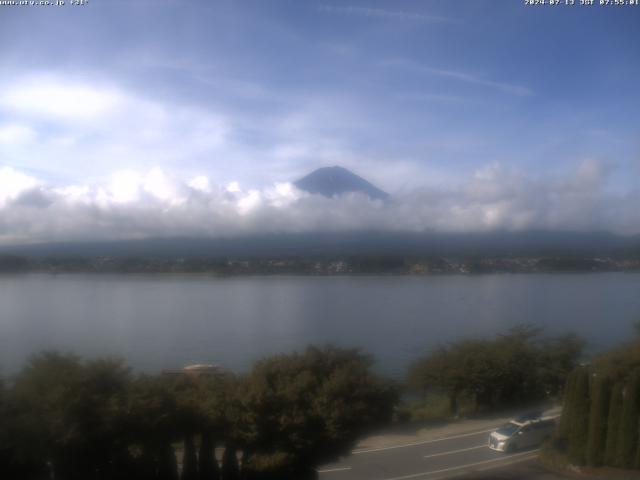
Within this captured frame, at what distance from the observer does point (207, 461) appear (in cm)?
685

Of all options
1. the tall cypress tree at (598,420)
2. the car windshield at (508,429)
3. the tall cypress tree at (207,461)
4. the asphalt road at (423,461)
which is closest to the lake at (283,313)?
the tall cypress tree at (207,461)

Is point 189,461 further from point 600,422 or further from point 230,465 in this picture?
point 600,422

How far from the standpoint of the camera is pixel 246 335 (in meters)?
13.6

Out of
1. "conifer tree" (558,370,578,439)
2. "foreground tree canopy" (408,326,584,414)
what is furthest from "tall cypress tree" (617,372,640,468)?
"foreground tree canopy" (408,326,584,414)

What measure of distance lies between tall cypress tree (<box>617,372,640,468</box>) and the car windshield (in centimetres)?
156

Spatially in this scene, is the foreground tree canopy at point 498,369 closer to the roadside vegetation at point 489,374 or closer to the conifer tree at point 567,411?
the roadside vegetation at point 489,374

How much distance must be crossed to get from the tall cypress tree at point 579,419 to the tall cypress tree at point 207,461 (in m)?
5.46

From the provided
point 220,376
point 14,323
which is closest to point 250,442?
point 220,376

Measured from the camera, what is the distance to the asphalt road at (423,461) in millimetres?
7230

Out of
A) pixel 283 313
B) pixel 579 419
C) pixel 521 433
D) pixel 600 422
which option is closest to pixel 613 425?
pixel 600 422

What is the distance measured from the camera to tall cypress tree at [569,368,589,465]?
8.02 metres

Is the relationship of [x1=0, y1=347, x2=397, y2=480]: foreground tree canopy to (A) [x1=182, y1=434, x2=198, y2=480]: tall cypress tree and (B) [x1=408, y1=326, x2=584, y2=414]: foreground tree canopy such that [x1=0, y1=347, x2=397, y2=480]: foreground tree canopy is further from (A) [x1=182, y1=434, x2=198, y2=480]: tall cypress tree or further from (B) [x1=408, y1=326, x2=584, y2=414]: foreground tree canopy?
(B) [x1=408, y1=326, x2=584, y2=414]: foreground tree canopy

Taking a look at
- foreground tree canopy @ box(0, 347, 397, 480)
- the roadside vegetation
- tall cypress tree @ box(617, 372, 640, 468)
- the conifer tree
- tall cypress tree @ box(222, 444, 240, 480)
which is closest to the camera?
foreground tree canopy @ box(0, 347, 397, 480)

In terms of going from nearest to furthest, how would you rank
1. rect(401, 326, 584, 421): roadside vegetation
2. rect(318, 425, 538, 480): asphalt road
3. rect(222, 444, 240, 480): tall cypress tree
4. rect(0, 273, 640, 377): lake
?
rect(222, 444, 240, 480): tall cypress tree, rect(318, 425, 538, 480): asphalt road, rect(401, 326, 584, 421): roadside vegetation, rect(0, 273, 640, 377): lake
